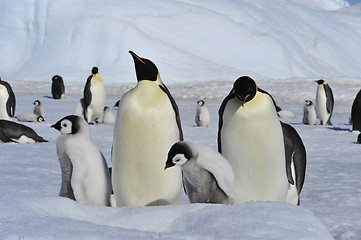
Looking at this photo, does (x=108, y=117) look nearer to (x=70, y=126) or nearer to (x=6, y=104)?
(x=6, y=104)

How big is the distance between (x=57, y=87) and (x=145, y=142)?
1329 cm

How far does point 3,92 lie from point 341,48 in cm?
2996

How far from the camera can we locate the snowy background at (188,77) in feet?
6.27

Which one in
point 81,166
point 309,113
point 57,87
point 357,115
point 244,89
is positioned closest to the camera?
point 81,166

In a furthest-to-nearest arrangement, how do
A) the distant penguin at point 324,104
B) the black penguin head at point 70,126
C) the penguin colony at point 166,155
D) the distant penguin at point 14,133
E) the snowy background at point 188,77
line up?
the distant penguin at point 324,104 < the distant penguin at point 14,133 < the black penguin head at point 70,126 < the penguin colony at point 166,155 < the snowy background at point 188,77

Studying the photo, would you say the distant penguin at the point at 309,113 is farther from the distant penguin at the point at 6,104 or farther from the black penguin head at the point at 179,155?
the black penguin head at the point at 179,155

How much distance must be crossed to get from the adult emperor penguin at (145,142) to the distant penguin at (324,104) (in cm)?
816

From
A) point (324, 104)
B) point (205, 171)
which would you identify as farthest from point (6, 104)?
point (205, 171)

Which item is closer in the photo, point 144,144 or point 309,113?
point 144,144

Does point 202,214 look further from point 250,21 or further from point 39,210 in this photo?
point 250,21

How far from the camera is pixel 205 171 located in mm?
2557

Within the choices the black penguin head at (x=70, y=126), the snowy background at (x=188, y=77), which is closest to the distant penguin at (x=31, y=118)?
the snowy background at (x=188, y=77)

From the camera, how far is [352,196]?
12.4ft

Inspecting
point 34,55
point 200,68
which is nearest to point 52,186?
point 200,68
